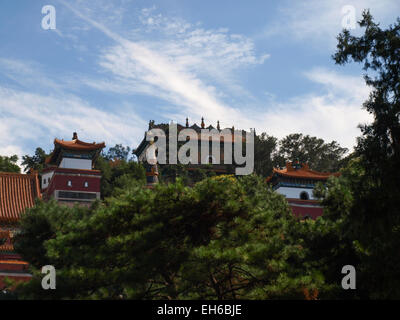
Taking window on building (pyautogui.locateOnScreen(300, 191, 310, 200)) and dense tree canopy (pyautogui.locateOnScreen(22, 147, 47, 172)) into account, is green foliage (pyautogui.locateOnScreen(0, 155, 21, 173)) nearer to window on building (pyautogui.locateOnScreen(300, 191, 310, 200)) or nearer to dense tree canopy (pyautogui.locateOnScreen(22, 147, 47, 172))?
dense tree canopy (pyautogui.locateOnScreen(22, 147, 47, 172))

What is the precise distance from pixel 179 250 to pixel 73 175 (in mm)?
20816

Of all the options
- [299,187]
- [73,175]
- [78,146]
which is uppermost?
[78,146]

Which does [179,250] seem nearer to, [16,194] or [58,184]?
[16,194]

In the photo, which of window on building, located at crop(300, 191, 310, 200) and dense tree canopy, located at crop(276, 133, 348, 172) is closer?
window on building, located at crop(300, 191, 310, 200)

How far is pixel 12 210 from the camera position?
25.0 m

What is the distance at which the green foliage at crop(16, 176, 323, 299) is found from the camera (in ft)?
31.7

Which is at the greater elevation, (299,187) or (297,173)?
(297,173)

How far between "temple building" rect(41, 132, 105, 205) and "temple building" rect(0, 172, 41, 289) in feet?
6.35

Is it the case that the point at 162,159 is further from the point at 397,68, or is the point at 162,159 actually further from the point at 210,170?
the point at 397,68

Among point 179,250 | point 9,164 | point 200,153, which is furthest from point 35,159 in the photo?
point 179,250

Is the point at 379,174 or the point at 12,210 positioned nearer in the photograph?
the point at 379,174

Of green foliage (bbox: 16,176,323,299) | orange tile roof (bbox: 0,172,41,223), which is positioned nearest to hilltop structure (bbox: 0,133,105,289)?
orange tile roof (bbox: 0,172,41,223)

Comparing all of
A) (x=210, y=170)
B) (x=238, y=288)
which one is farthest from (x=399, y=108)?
(x=210, y=170)
